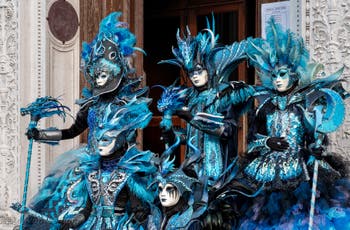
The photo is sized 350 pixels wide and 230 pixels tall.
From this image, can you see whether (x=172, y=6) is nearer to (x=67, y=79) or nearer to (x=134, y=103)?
(x=67, y=79)

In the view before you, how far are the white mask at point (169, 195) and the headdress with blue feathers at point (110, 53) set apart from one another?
849 millimetres

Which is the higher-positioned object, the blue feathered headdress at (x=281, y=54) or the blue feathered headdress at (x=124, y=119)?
the blue feathered headdress at (x=281, y=54)

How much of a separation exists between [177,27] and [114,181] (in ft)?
12.7

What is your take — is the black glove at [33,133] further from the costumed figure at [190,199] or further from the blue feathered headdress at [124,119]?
the costumed figure at [190,199]

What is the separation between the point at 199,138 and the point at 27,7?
8.73 feet

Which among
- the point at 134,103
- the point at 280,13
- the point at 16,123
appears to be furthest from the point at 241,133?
the point at 134,103

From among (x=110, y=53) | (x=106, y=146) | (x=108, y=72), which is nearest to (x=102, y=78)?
(x=108, y=72)

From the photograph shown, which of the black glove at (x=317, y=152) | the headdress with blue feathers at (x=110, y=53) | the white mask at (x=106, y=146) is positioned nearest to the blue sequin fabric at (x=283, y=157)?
the black glove at (x=317, y=152)

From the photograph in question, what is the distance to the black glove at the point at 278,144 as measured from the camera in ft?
12.6

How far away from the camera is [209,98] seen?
434cm

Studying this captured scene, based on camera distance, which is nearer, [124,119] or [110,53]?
[124,119]

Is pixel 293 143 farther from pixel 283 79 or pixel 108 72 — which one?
pixel 108 72

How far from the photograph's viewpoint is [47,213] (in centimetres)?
443

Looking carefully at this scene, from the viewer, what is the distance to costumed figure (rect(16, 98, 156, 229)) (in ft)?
13.1
